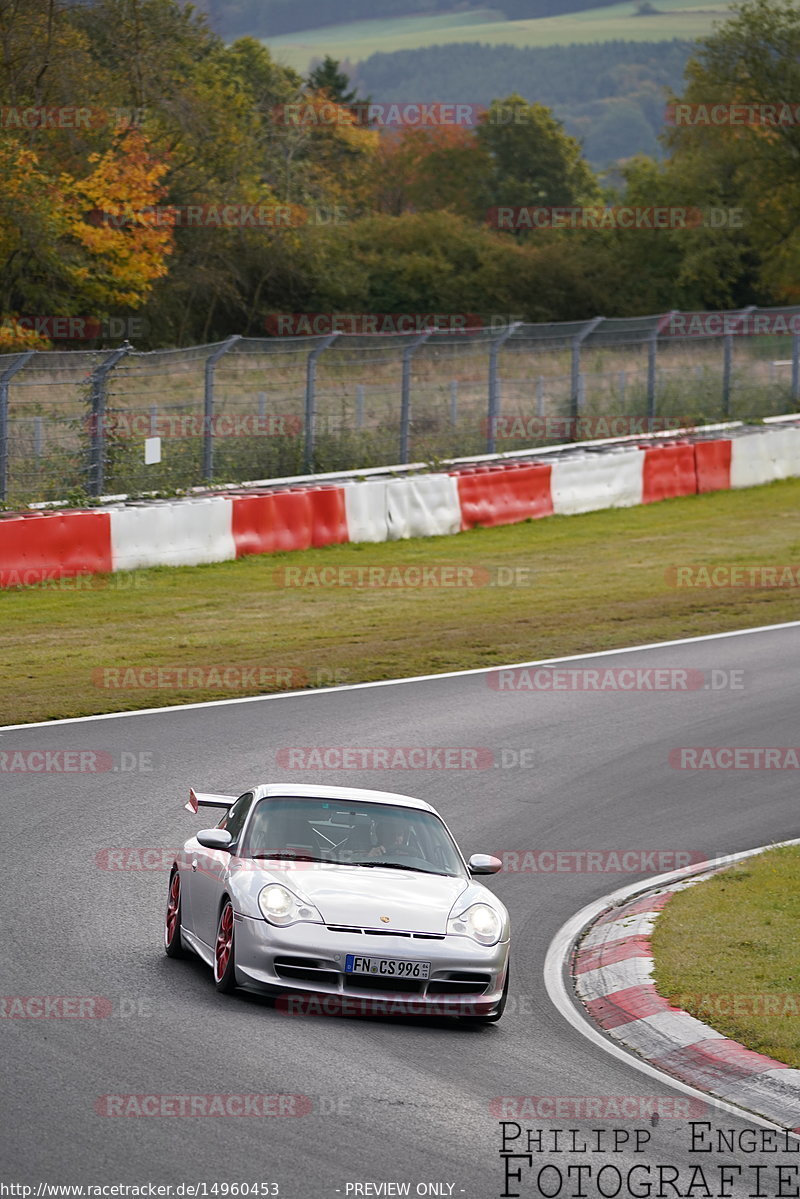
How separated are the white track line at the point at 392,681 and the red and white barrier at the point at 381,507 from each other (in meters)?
5.56

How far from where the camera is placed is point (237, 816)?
31.0ft

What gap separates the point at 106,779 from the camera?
13.0 meters

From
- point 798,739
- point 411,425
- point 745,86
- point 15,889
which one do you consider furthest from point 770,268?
point 15,889

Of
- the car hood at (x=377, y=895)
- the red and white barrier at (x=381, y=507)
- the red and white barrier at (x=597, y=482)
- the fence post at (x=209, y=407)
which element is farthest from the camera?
the red and white barrier at (x=597, y=482)

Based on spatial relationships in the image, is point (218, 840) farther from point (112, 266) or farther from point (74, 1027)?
point (112, 266)

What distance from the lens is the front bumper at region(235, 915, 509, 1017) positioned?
8.16 metres

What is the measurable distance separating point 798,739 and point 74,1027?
9.23 metres

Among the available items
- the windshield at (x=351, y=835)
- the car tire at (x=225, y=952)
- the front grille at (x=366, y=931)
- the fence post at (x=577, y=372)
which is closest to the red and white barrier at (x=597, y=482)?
the fence post at (x=577, y=372)

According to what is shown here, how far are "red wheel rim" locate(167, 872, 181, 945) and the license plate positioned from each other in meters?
1.48

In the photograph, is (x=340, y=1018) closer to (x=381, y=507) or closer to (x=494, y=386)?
(x=381, y=507)

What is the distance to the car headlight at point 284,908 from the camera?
8234 millimetres

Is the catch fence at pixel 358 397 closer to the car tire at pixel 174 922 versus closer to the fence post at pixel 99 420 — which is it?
the fence post at pixel 99 420

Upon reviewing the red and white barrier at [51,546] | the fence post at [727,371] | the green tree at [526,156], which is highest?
the green tree at [526,156]

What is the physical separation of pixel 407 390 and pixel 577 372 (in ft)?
15.9
